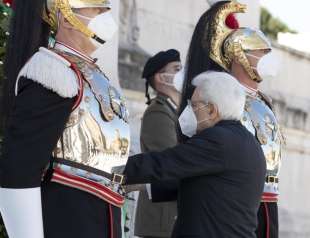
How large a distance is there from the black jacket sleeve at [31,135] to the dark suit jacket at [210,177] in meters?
0.48

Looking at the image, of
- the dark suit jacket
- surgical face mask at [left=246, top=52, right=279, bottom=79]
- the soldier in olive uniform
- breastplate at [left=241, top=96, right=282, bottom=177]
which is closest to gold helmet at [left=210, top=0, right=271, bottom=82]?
surgical face mask at [left=246, top=52, right=279, bottom=79]

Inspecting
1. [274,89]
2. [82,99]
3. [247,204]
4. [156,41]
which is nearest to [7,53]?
[82,99]

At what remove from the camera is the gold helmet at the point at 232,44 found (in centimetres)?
461

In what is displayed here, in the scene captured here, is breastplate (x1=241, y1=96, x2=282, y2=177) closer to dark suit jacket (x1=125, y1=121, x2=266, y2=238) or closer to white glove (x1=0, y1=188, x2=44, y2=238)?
dark suit jacket (x1=125, y1=121, x2=266, y2=238)

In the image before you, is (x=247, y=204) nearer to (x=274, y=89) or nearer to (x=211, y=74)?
(x=211, y=74)

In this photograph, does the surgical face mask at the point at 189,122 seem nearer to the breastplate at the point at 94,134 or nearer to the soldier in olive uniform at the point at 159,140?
the breastplate at the point at 94,134

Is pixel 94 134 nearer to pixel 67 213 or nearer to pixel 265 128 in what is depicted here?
pixel 67 213

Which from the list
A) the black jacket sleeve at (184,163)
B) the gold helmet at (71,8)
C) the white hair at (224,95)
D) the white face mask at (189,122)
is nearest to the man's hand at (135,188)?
the white face mask at (189,122)

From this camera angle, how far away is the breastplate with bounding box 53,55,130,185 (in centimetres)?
335

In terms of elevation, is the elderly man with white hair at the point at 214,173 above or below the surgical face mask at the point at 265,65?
below

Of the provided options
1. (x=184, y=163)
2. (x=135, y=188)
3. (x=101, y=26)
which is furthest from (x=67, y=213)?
(x=135, y=188)

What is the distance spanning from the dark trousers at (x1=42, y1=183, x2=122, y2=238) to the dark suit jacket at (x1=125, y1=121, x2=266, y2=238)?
28 centimetres

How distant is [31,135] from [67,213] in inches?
13.7

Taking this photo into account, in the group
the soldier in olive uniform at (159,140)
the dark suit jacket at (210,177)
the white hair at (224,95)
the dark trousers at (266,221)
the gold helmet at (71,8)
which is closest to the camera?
the gold helmet at (71,8)
